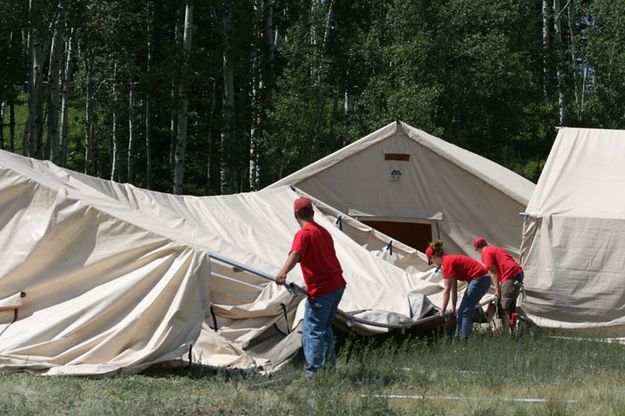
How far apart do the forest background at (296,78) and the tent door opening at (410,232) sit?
7219 mm

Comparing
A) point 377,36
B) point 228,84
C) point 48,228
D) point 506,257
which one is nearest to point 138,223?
point 48,228

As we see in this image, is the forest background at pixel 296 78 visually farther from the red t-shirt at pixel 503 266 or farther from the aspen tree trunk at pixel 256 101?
the red t-shirt at pixel 503 266

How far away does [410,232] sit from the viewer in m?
17.1

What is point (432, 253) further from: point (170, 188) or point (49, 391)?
point (170, 188)

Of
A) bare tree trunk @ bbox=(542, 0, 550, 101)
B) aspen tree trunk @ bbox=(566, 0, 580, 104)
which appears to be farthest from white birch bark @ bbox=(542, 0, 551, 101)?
aspen tree trunk @ bbox=(566, 0, 580, 104)

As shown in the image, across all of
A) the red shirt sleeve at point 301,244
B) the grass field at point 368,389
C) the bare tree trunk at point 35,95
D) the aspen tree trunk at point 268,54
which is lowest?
the grass field at point 368,389

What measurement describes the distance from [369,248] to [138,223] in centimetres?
561

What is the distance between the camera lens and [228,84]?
83.1 ft

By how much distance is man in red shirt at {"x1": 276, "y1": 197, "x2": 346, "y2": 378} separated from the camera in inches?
305

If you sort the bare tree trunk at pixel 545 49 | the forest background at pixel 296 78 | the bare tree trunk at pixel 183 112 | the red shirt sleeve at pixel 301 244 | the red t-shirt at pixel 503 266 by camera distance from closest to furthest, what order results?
the red shirt sleeve at pixel 301 244 < the red t-shirt at pixel 503 266 < the bare tree trunk at pixel 183 112 < the forest background at pixel 296 78 < the bare tree trunk at pixel 545 49

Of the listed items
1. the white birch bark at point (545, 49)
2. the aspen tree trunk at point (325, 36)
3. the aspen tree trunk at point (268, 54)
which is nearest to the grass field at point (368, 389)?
the aspen tree trunk at point (325, 36)

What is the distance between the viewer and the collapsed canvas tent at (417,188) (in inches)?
595

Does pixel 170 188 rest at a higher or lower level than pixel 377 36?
lower

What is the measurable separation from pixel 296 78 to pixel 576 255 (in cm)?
1287
